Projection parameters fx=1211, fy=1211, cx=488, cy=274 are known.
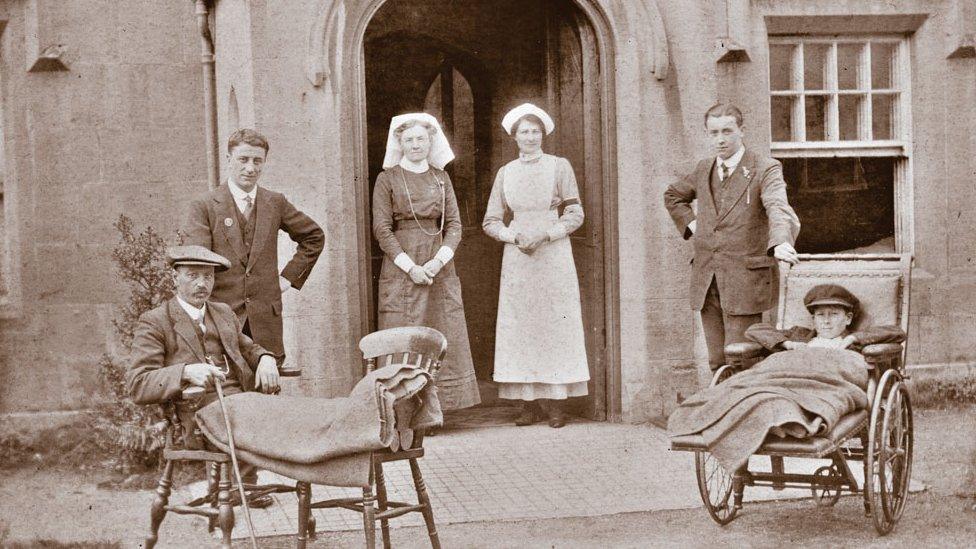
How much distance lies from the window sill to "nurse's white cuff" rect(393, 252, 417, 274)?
3.02 meters

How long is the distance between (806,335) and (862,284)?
0.40 metres

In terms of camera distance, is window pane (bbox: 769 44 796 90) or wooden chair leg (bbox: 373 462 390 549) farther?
window pane (bbox: 769 44 796 90)

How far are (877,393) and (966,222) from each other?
440 centimetres

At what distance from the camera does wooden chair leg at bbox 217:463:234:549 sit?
512 cm

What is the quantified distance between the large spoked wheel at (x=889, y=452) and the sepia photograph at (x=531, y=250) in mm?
23

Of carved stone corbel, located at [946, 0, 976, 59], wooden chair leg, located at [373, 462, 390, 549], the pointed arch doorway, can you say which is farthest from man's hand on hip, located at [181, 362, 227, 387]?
carved stone corbel, located at [946, 0, 976, 59]

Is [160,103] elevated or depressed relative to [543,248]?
elevated

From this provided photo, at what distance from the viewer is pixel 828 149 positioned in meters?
9.30

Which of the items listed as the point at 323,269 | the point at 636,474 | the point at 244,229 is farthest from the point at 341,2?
the point at 636,474

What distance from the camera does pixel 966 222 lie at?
952cm

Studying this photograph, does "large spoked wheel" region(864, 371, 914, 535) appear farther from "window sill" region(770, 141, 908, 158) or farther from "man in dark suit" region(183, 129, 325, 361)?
"window sill" region(770, 141, 908, 158)

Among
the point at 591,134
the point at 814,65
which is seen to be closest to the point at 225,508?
the point at 591,134

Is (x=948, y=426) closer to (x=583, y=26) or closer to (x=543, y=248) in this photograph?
(x=543, y=248)

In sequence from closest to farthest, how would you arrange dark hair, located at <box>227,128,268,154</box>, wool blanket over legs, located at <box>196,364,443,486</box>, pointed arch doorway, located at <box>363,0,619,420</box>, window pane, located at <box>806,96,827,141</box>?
wool blanket over legs, located at <box>196,364,443,486</box>, dark hair, located at <box>227,128,268,154</box>, pointed arch doorway, located at <box>363,0,619,420</box>, window pane, located at <box>806,96,827,141</box>
